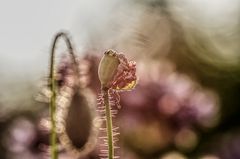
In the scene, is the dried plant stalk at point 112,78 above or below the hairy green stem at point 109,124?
above

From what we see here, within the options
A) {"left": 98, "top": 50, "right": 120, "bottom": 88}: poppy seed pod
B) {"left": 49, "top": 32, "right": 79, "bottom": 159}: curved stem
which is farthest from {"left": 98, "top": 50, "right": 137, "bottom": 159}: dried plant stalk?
{"left": 49, "top": 32, "right": 79, "bottom": 159}: curved stem

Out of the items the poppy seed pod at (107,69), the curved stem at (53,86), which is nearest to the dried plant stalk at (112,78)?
the poppy seed pod at (107,69)

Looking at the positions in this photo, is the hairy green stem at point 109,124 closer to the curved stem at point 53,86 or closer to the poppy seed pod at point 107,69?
the poppy seed pod at point 107,69

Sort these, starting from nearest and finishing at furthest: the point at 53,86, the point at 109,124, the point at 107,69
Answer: the point at 109,124 < the point at 107,69 < the point at 53,86

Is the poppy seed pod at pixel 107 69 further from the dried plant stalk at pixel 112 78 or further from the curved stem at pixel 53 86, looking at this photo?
the curved stem at pixel 53 86

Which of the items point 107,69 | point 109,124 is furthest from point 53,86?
point 109,124

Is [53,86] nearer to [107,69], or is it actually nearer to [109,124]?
[107,69]

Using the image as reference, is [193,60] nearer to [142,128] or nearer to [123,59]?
[142,128]

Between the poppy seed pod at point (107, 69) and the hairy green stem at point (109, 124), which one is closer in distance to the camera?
the hairy green stem at point (109, 124)
